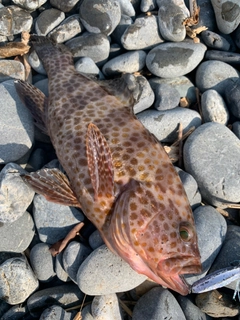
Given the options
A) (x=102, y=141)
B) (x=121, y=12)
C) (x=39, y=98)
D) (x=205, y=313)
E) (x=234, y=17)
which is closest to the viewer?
(x=102, y=141)

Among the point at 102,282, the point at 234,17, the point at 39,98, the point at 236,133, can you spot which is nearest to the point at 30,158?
the point at 39,98

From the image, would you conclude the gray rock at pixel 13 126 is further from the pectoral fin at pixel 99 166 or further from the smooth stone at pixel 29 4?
the smooth stone at pixel 29 4

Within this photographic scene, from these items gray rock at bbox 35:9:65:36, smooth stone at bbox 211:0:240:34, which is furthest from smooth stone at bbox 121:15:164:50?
gray rock at bbox 35:9:65:36

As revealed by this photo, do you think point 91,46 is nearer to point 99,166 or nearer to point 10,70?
point 10,70

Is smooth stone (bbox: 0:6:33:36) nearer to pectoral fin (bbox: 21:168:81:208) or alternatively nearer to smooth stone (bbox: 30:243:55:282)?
pectoral fin (bbox: 21:168:81:208)

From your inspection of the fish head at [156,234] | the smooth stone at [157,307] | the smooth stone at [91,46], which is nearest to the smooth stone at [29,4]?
the smooth stone at [91,46]

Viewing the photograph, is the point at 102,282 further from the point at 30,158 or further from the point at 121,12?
the point at 121,12

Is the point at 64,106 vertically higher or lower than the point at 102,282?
higher
